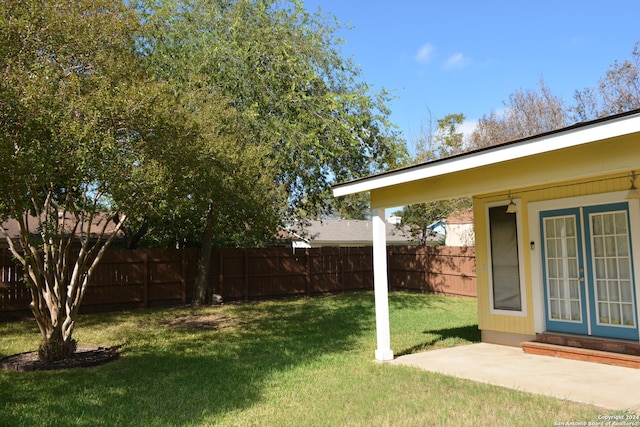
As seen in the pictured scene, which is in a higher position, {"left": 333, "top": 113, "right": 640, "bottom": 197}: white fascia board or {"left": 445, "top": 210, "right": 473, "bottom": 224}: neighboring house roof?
{"left": 445, "top": 210, "right": 473, "bottom": 224}: neighboring house roof

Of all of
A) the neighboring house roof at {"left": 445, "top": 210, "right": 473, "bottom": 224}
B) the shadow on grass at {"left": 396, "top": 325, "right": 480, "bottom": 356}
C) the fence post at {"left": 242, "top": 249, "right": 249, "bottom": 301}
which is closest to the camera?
the shadow on grass at {"left": 396, "top": 325, "right": 480, "bottom": 356}

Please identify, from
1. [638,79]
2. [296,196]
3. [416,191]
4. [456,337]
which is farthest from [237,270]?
[638,79]

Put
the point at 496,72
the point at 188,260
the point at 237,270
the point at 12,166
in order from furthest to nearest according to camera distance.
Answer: the point at 496,72 → the point at 237,270 → the point at 188,260 → the point at 12,166

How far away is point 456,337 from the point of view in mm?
9359

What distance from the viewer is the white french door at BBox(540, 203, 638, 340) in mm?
6848

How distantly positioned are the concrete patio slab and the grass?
363 mm

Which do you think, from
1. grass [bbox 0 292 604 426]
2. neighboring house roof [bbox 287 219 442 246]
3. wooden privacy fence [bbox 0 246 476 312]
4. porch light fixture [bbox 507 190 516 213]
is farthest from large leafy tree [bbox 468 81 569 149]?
neighboring house roof [bbox 287 219 442 246]

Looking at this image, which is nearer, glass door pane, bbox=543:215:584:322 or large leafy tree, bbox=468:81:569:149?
glass door pane, bbox=543:215:584:322

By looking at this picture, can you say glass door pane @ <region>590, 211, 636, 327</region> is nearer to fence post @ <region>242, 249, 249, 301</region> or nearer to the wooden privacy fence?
the wooden privacy fence

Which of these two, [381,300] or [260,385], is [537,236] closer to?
[381,300]

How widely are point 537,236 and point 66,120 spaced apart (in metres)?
6.97

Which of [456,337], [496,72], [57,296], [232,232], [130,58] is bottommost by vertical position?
[456,337]

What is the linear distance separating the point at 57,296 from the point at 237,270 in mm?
9116

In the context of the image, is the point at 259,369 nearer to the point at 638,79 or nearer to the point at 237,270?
the point at 237,270
